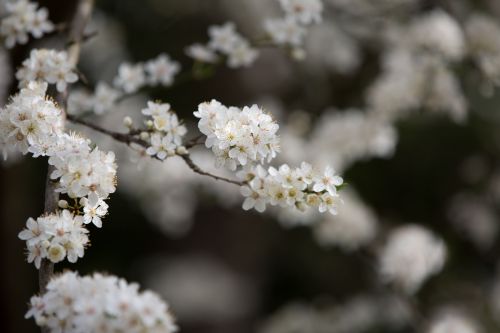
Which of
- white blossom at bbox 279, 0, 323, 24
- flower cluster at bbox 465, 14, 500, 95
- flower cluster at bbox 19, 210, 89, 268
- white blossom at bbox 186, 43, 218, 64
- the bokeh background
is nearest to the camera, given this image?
flower cluster at bbox 19, 210, 89, 268

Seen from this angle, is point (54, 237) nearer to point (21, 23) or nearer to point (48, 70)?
point (48, 70)

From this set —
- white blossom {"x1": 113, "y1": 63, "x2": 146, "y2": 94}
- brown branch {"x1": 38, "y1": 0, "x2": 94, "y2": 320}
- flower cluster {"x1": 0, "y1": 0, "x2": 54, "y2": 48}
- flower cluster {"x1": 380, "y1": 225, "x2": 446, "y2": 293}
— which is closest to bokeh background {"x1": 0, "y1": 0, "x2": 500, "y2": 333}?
flower cluster {"x1": 380, "y1": 225, "x2": 446, "y2": 293}

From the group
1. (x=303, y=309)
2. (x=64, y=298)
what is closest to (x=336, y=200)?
(x=64, y=298)

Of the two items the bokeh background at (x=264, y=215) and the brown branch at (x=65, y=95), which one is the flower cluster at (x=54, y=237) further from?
the bokeh background at (x=264, y=215)

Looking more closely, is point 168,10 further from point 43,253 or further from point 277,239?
point 43,253

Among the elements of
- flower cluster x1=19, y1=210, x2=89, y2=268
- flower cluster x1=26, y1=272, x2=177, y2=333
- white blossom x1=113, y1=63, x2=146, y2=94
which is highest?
white blossom x1=113, y1=63, x2=146, y2=94

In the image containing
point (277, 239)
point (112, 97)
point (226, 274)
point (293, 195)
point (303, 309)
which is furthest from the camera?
point (277, 239)

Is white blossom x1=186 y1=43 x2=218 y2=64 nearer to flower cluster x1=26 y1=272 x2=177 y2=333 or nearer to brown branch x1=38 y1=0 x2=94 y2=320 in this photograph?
brown branch x1=38 y1=0 x2=94 y2=320
